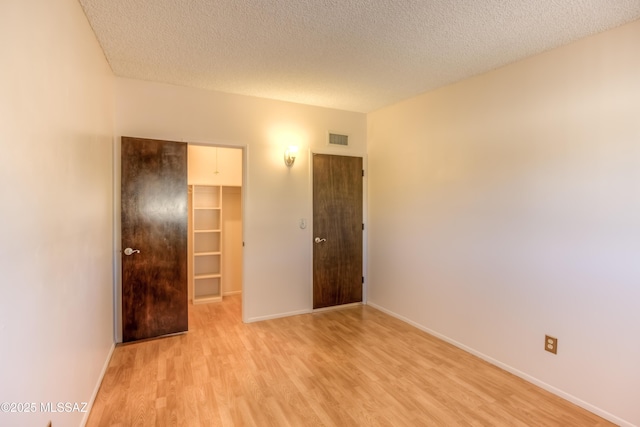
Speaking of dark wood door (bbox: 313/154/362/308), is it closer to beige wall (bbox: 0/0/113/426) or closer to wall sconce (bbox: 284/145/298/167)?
wall sconce (bbox: 284/145/298/167)

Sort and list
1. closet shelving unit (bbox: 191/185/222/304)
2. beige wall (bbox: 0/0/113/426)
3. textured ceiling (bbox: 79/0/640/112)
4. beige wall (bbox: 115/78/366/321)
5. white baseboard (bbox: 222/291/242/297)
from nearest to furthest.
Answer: beige wall (bbox: 0/0/113/426) < textured ceiling (bbox: 79/0/640/112) < beige wall (bbox: 115/78/366/321) < closet shelving unit (bbox: 191/185/222/304) < white baseboard (bbox: 222/291/242/297)

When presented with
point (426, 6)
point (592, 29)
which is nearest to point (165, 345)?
point (426, 6)

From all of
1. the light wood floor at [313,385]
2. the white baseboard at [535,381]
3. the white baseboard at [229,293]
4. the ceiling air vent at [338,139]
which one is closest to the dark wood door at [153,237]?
the light wood floor at [313,385]

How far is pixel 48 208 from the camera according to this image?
59.6 inches

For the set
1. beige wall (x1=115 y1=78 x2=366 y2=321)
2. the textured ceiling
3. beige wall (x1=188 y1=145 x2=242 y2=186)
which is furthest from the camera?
beige wall (x1=188 y1=145 x2=242 y2=186)

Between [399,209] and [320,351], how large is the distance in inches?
76.1

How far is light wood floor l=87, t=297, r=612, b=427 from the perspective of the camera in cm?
220

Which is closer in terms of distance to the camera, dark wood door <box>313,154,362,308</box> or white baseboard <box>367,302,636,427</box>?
white baseboard <box>367,302,636,427</box>

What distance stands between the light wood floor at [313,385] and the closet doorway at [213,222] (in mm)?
1339

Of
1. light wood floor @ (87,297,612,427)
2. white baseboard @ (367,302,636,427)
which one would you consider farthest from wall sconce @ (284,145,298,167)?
white baseboard @ (367,302,636,427)

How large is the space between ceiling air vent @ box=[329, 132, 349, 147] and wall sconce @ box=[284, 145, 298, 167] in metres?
0.58

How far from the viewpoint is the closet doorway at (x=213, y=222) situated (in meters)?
4.74

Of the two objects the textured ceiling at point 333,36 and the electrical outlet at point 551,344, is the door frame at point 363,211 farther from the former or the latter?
the electrical outlet at point 551,344

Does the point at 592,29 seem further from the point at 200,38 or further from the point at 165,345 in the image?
the point at 165,345
